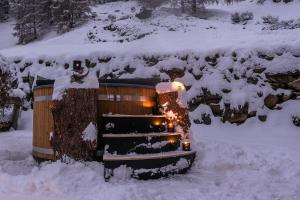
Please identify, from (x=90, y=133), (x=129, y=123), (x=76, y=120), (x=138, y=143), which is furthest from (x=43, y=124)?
(x=138, y=143)

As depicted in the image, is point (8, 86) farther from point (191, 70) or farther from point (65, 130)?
point (191, 70)

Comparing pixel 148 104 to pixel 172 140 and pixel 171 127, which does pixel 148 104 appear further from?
pixel 172 140

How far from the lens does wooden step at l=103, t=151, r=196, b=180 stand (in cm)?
542

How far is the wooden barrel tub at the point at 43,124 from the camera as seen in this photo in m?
6.36

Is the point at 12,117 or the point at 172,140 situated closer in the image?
the point at 172,140

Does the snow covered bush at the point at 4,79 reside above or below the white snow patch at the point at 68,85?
below

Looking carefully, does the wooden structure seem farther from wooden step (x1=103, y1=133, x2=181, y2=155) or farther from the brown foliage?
wooden step (x1=103, y1=133, x2=181, y2=155)

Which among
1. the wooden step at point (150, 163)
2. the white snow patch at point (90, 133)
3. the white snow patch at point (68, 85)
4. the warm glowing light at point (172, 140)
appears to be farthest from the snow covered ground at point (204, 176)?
the white snow patch at point (68, 85)

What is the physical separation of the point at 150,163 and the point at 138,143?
0.43 metres

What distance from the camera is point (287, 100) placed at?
829cm

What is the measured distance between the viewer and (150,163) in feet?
18.7

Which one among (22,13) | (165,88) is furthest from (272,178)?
(22,13)

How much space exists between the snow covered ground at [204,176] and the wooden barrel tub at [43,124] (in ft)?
0.93

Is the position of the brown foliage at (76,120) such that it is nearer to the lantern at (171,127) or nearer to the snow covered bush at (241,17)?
the lantern at (171,127)
